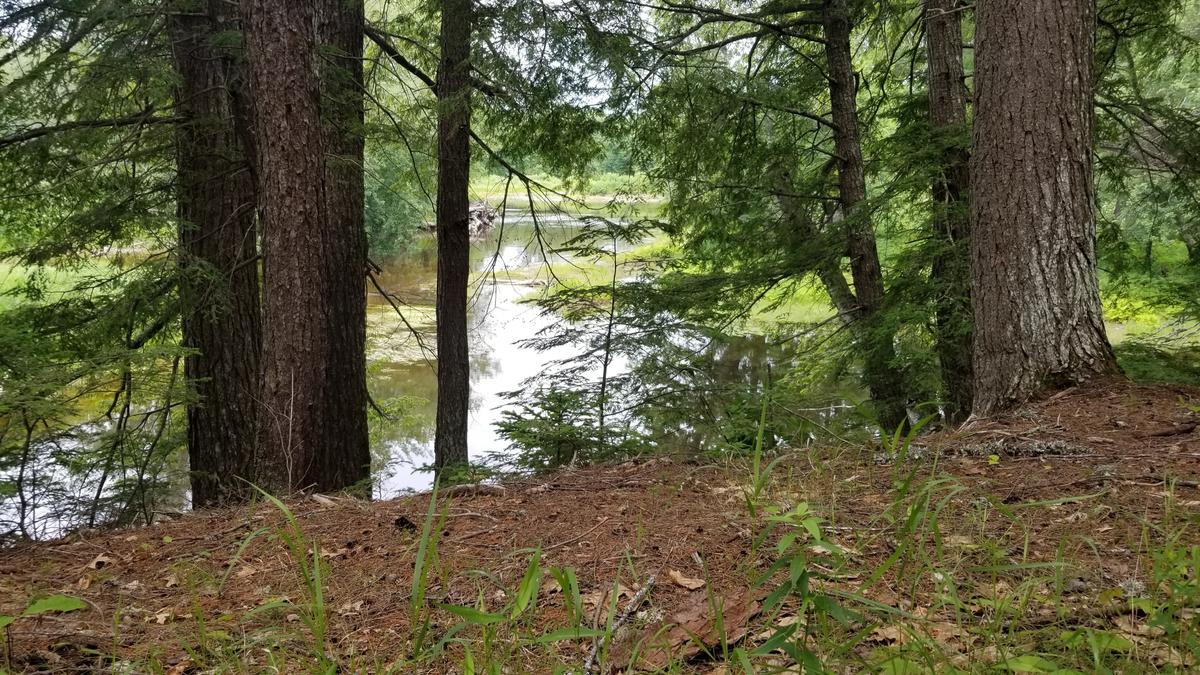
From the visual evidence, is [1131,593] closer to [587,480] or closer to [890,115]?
[587,480]

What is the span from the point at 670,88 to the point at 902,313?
2.78m

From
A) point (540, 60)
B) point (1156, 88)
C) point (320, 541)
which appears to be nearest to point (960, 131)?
point (540, 60)

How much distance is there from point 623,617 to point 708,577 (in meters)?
0.22

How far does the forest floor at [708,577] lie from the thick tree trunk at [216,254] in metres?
3.12

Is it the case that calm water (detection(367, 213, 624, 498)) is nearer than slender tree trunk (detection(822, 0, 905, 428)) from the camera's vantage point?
No

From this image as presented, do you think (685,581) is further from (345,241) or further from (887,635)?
(345,241)

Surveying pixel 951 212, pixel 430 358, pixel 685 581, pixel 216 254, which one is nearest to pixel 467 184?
pixel 216 254

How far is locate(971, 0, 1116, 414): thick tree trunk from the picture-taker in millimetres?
3541

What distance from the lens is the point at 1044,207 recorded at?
356 cm

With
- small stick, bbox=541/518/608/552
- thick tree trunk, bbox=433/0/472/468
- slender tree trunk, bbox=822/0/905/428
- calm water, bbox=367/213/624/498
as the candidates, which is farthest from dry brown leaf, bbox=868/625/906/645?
calm water, bbox=367/213/624/498

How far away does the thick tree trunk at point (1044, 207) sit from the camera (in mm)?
3541

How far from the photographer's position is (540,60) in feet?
18.5

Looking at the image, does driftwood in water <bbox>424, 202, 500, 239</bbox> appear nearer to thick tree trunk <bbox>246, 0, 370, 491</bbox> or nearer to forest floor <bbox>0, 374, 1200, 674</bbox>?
thick tree trunk <bbox>246, 0, 370, 491</bbox>

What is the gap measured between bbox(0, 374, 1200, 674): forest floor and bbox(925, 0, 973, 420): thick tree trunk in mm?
2447
